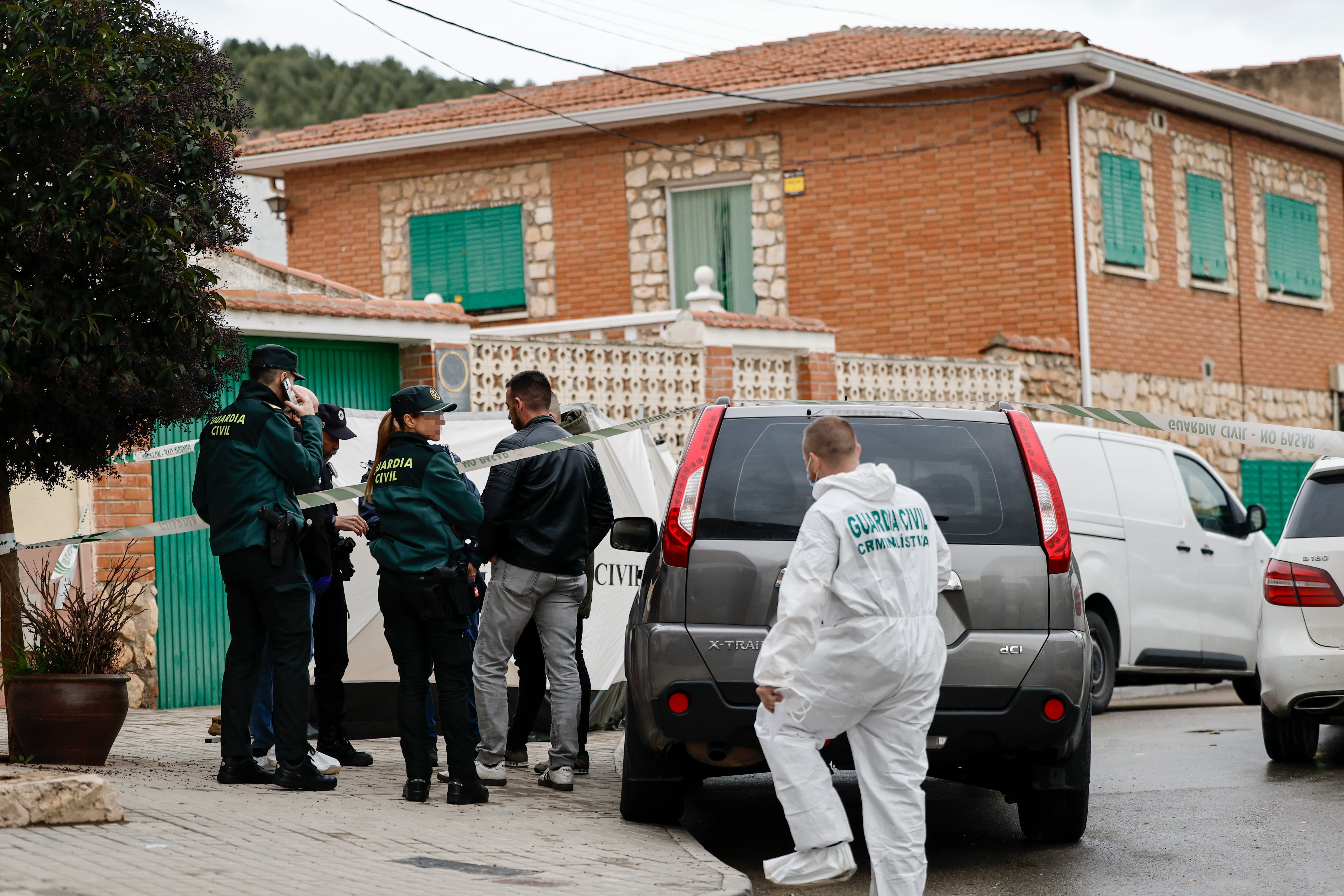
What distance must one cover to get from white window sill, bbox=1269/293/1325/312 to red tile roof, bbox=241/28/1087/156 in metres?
5.29

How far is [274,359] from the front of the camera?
24.5 ft

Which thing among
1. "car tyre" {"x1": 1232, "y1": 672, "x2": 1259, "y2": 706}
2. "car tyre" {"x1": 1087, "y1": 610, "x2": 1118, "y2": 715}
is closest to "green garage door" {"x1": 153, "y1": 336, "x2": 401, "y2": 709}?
"car tyre" {"x1": 1087, "y1": 610, "x2": 1118, "y2": 715}

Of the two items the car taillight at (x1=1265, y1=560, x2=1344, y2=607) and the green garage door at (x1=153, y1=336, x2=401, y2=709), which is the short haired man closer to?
the car taillight at (x1=1265, y1=560, x2=1344, y2=607)

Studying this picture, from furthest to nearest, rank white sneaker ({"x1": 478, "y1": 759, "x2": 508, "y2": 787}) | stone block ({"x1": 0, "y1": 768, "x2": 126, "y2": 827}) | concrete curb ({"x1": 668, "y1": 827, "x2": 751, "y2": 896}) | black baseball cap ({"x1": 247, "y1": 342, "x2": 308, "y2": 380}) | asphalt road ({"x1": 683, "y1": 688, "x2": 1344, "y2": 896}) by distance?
white sneaker ({"x1": 478, "y1": 759, "x2": 508, "y2": 787}), black baseball cap ({"x1": 247, "y1": 342, "x2": 308, "y2": 380}), asphalt road ({"x1": 683, "y1": 688, "x2": 1344, "y2": 896}), stone block ({"x1": 0, "y1": 768, "x2": 126, "y2": 827}), concrete curb ({"x1": 668, "y1": 827, "x2": 751, "y2": 896})

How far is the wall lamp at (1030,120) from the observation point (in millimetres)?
19766

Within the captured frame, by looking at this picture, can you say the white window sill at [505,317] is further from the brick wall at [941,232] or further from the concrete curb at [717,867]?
Result: the concrete curb at [717,867]

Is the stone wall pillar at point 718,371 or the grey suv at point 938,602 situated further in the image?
the stone wall pillar at point 718,371

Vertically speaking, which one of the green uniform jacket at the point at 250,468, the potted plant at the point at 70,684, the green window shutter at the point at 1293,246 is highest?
the green window shutter at the point at 1293,246

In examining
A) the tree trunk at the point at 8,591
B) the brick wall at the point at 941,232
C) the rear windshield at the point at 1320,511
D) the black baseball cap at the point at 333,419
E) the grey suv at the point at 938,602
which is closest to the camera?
the grey suv at the point at 938,602

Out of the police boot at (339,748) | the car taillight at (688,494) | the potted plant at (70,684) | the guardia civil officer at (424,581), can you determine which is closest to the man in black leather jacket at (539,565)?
the guardia civil officer at (424,581)

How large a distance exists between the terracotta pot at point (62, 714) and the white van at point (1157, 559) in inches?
254

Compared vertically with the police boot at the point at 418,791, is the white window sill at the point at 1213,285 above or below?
above

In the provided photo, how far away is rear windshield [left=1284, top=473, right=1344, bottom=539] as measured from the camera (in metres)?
8.73

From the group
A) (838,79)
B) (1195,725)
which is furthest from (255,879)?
(838,79)
